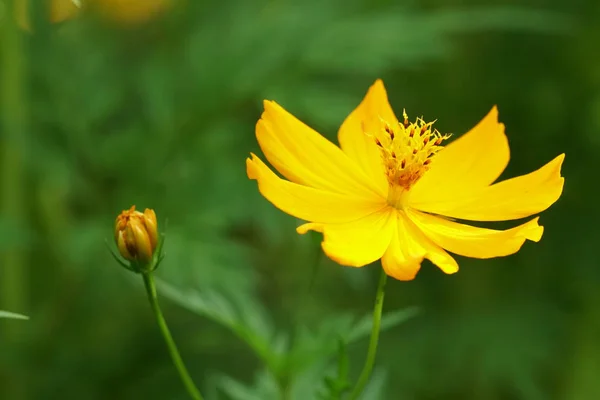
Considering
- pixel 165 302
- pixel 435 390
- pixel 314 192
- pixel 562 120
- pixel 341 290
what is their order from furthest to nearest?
pixel 341 290 → pixel 562 120 → pixel 435 390 → pixel 165 302 → pixel 314 192

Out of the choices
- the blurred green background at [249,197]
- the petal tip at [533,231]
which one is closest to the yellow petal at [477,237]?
the petal tip at [533,231]

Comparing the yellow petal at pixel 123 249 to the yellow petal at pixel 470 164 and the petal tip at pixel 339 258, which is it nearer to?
the petal tip at pixel 339 258

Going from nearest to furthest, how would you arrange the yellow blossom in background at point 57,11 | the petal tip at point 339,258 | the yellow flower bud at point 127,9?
the petal tip at point 339,258 → the yellow blossom in background at point 57,11 → the yellow flower bud at point 127,9

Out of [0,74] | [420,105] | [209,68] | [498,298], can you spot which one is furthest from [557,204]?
[0,74]

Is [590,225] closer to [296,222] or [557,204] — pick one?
[557,204]

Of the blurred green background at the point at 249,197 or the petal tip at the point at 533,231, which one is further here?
the blurred green background at the point at 249,197

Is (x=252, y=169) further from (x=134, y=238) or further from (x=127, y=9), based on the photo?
(x=127, y=9)
